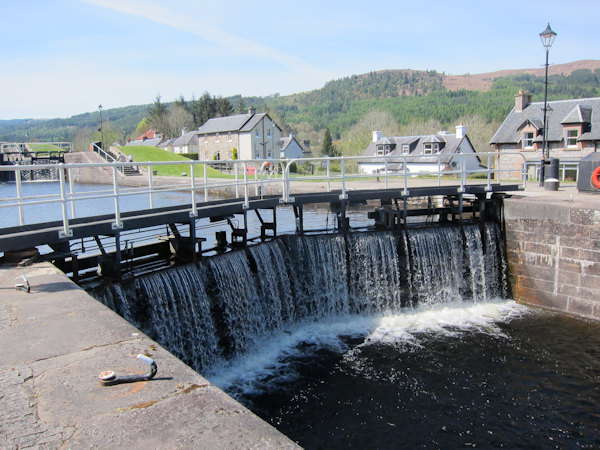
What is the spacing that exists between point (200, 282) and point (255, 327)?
202 centimetres

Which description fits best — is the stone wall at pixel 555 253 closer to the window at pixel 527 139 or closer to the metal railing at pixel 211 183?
the metal railing at pixel 211 183

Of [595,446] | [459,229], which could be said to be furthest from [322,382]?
[459,229]

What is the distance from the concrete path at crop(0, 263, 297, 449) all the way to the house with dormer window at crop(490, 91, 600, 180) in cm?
3123

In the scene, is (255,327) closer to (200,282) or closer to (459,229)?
(200,282)

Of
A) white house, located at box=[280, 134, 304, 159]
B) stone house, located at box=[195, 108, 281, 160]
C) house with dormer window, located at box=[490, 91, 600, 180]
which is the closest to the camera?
house with dormer window, located at box=[490, 91, 600, 180]

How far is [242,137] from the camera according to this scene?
63.8m

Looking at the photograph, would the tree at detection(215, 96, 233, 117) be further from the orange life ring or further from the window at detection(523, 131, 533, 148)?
the orange life ring

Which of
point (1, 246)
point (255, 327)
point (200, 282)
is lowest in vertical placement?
point (255, 327)

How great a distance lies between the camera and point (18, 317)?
209 inches

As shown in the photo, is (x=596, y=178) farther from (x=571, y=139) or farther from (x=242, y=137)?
(x=242, y=137)

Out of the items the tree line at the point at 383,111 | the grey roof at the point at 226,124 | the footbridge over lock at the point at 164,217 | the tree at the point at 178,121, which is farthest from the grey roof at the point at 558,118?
the tree at the point at 178,121

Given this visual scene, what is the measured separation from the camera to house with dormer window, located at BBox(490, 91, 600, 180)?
107 feet

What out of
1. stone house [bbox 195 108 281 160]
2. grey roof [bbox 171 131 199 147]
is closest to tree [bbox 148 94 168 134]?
grey roof [bbox 171 131 199 147]

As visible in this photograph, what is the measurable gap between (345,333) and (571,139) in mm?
28742
